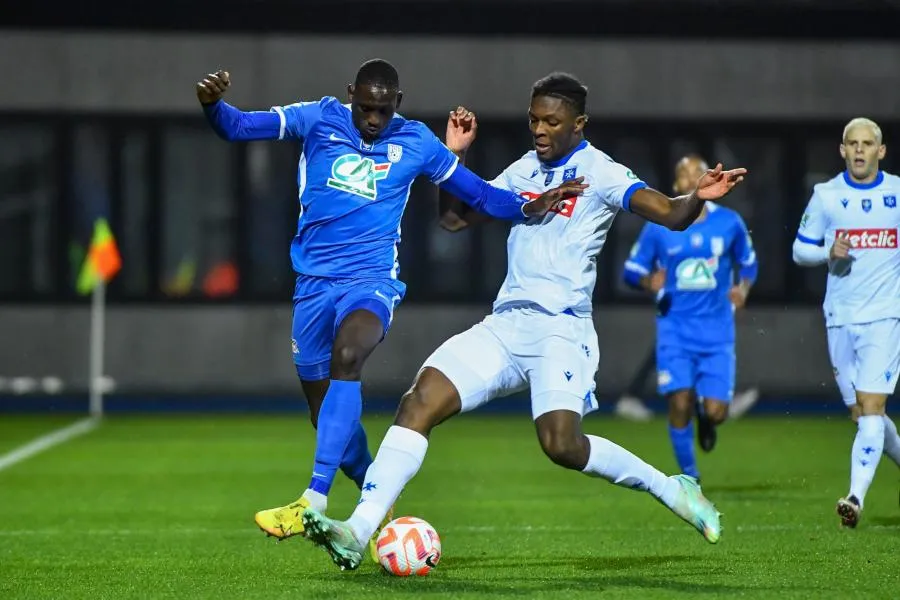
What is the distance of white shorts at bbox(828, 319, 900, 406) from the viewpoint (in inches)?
398

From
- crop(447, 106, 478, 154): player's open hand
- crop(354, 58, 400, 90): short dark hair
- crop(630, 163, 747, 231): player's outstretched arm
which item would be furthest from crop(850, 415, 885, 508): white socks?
crop(354, 58, 400, 90): short dark hair

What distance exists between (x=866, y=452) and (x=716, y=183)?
109 inches

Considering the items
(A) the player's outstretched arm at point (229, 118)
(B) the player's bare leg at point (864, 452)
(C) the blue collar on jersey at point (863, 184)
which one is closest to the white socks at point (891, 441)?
(B) the player's bare leg at point (864, 452)

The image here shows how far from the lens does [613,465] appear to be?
7957 millimetres

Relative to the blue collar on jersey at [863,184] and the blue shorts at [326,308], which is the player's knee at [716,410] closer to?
the blue collar on jersey at [863,184]

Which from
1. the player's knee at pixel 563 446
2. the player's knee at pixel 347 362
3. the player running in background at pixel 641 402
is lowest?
the player running in background at pixel 641 402

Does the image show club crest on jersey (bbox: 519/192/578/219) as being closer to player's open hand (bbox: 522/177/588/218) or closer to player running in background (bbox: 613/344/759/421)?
player's open hand (bbox: 522/177/588/218)

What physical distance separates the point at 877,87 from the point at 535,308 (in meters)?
16.1

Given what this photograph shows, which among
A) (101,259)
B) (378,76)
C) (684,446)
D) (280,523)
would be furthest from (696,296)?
(101,259)

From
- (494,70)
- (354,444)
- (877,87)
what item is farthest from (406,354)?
(354,444)

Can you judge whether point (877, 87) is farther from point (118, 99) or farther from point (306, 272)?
point (306, 272)

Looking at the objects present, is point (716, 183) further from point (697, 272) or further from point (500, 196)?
point (697, 272)

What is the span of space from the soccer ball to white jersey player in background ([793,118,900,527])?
309 centimetres

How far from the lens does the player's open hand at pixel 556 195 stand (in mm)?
7988
